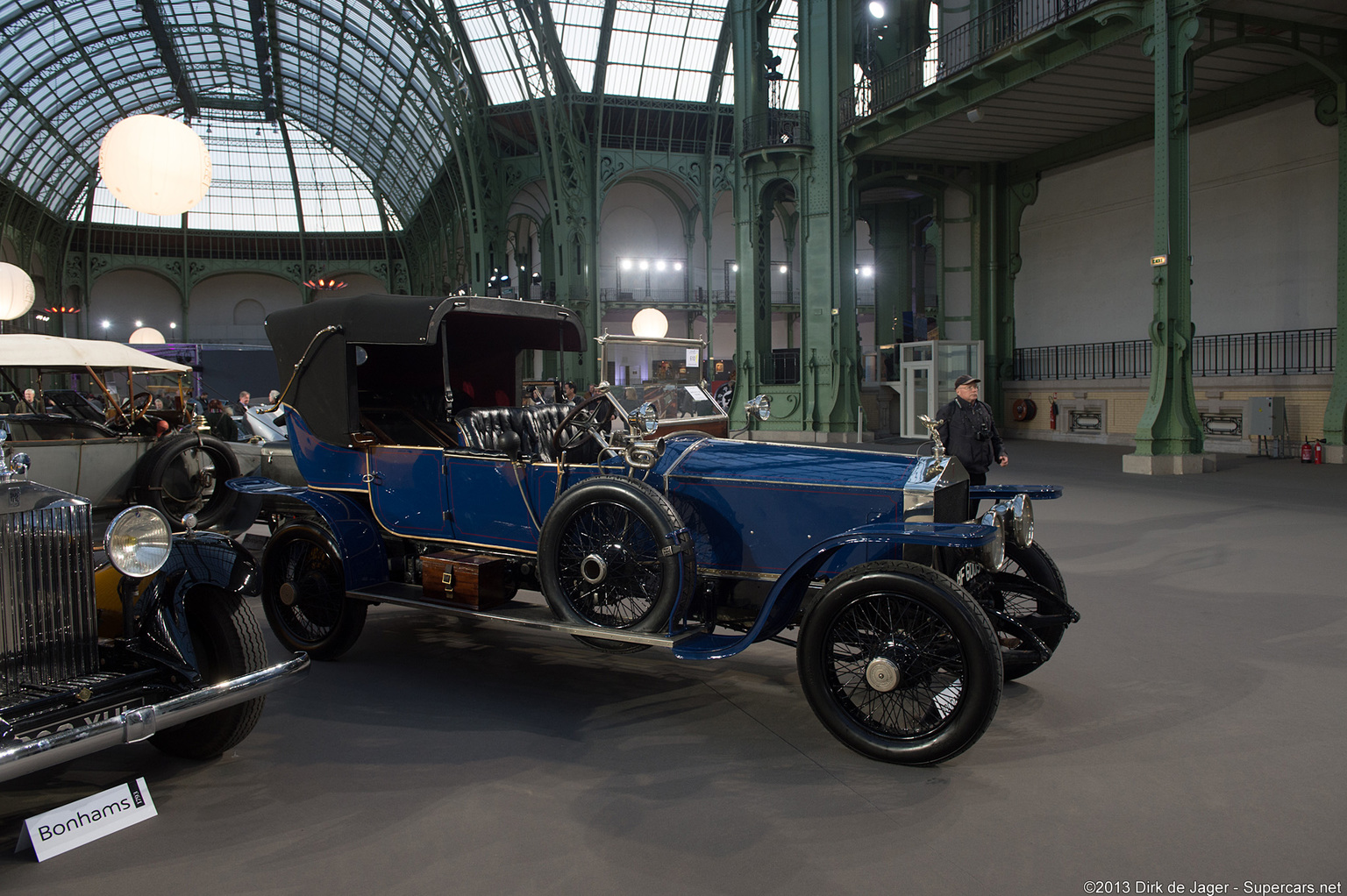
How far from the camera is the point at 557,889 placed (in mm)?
2650

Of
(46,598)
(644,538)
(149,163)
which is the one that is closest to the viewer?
(46,598)

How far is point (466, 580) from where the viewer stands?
464 cm

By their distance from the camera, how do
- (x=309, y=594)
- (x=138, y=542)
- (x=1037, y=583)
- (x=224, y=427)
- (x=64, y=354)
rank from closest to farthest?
1. (x=138, y=542)
2. (x=1037, y=583)
3. (x=309, y=594)
4. (x=64, y=354)
5. (x=224, y=427)

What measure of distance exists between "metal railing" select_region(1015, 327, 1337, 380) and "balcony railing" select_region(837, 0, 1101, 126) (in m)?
7.22

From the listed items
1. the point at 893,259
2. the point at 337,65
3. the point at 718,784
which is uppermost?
the point at 337,65

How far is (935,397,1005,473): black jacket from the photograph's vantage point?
309 inches

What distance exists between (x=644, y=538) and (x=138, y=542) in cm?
212

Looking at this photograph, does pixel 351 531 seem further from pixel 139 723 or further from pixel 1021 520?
pixel 1021 520

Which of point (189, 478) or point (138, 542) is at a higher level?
point (138, 542)

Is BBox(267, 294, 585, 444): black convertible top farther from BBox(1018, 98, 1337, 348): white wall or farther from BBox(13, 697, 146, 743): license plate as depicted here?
BBox(1018, 98, 1337, 348): white wall

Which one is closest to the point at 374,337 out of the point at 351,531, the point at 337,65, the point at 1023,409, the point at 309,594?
the point at 351,531

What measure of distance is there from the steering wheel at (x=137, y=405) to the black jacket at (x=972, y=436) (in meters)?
10.2

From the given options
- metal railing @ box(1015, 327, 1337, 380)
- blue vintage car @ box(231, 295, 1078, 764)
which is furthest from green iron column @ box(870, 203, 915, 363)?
blue vintage car @ box(231, 295, 1078, 764)

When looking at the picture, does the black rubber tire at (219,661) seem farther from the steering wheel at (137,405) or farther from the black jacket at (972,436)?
the steering wheel at (137,405)
